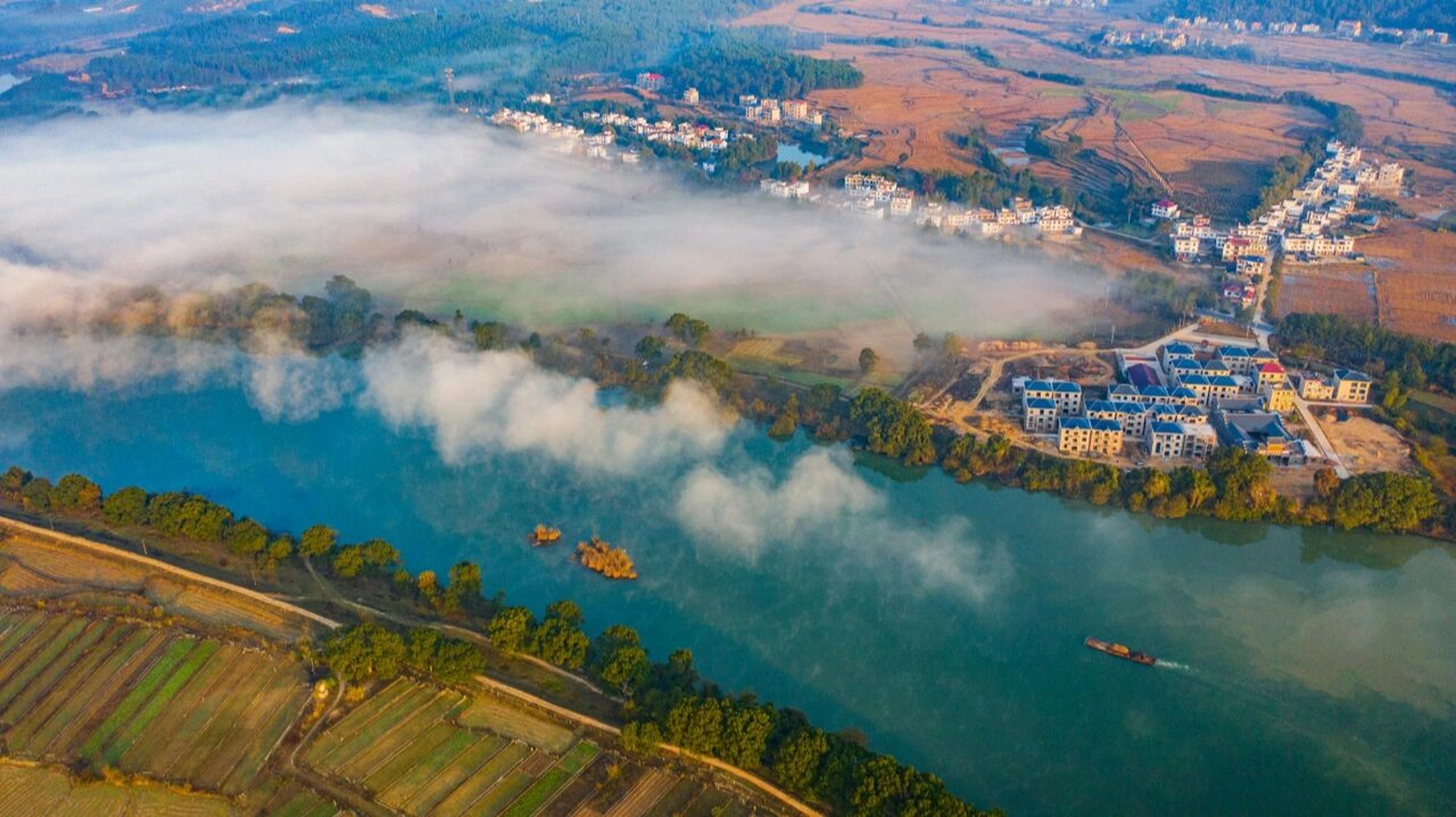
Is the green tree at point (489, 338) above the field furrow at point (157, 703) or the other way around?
above

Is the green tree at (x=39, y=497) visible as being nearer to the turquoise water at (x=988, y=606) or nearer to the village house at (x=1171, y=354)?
the turquoise water at (x=988, y=606)

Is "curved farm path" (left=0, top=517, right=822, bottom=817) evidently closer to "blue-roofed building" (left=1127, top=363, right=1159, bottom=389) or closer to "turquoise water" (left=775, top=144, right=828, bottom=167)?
"blue-roofed building" (left=1127, top=363, right=1159, bottom=389)

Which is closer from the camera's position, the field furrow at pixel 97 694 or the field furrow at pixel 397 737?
the field furrow at pixel 397 737

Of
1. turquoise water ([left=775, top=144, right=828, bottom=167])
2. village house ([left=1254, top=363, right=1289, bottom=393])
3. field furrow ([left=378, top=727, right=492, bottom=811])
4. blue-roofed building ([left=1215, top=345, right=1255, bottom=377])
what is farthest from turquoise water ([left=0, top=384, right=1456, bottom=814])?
turquoise water ([left=775, top=144, right=828, bottom=167])

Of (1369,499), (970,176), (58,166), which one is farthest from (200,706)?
(58,166)

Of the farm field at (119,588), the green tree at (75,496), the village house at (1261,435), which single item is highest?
the village house at (1261,435)

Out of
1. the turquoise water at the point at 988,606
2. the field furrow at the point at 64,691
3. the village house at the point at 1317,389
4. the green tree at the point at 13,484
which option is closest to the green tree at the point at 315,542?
the turquoise water at the point at 988,606
